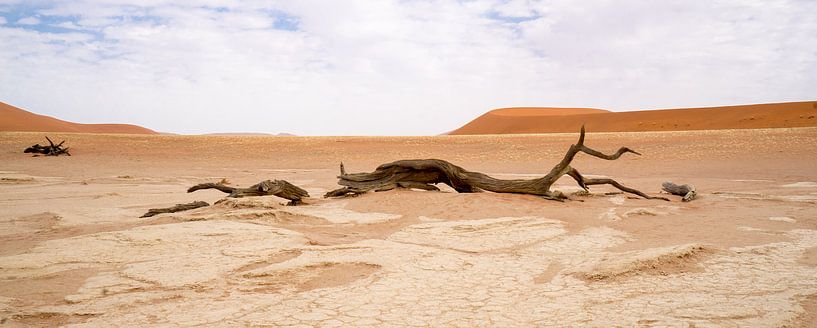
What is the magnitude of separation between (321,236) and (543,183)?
4770 millimetres

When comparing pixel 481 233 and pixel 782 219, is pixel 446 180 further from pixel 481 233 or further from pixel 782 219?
pixel 782 219

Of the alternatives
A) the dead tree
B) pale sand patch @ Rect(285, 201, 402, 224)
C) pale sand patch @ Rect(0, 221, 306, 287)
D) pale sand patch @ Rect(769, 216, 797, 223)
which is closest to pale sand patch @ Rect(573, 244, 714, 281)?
pale sand patch @ Rect(0, 221, 306, 287)

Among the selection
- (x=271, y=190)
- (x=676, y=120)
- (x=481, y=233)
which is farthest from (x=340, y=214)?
(x=676, y=120)

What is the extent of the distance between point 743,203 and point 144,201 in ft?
35.4

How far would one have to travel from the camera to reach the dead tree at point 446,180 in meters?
9.59

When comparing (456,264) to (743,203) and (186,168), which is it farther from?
(186,168)

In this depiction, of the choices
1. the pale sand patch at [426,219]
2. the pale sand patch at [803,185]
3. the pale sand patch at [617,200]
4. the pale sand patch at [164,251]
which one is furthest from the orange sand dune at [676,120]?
the pale sand patch at [164,251]

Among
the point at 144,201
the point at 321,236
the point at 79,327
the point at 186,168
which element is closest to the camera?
the point at 79,327

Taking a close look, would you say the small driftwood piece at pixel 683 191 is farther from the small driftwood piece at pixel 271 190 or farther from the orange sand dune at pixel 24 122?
the orange sand dune at pixel 24 122

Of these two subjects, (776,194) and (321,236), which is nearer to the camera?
(321,236)

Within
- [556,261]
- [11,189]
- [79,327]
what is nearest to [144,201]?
[11,189]

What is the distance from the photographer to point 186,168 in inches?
790

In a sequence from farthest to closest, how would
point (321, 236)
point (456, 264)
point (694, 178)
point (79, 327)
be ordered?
point (694, 178) < point (321, 236) < point (456, 264) < point (79, 327)

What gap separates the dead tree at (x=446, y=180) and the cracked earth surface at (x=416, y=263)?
18.8 inches
